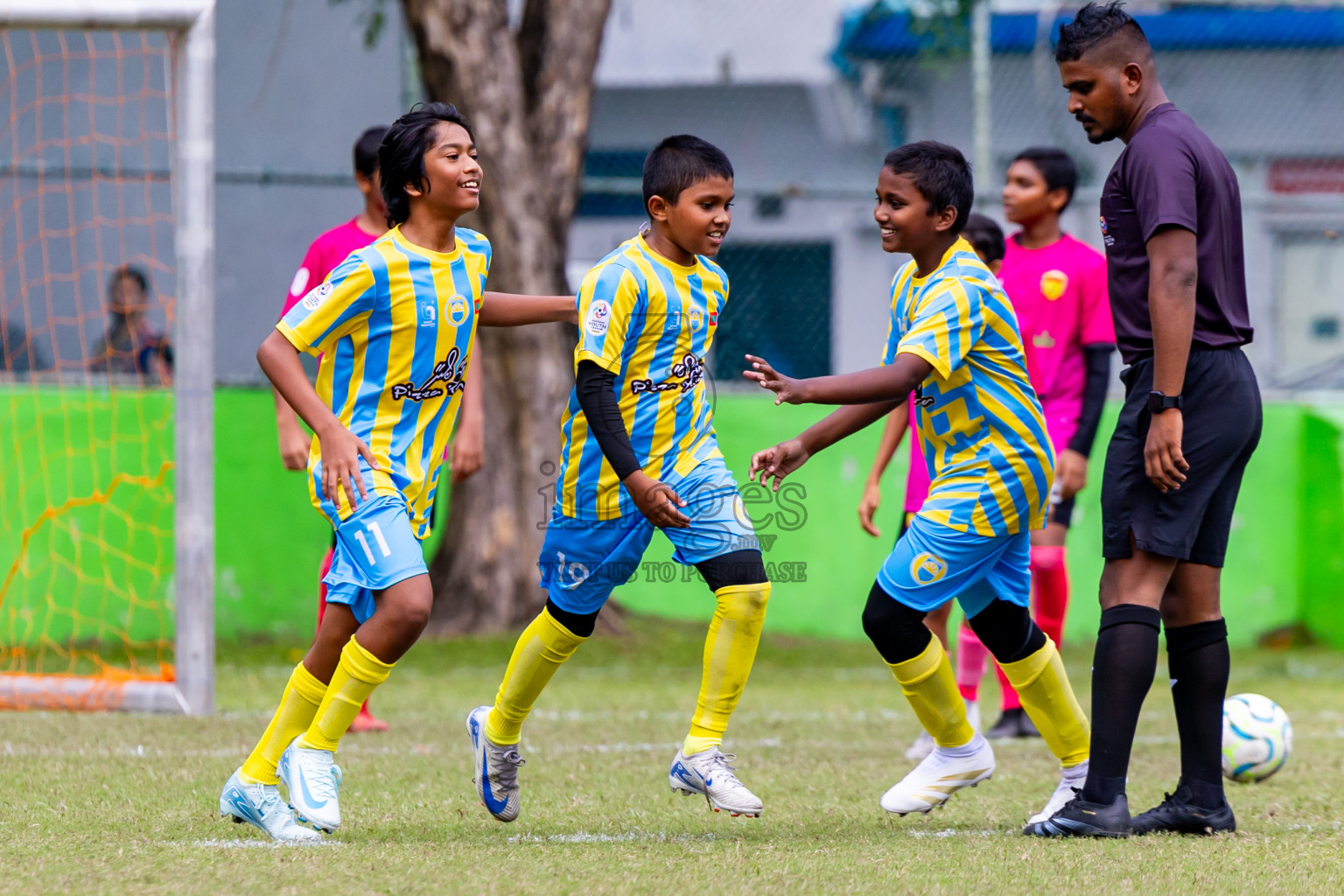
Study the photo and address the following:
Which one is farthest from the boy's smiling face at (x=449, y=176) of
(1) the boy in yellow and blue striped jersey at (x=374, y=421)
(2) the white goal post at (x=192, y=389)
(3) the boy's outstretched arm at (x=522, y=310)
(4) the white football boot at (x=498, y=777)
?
(2) the white goal post at (x=192, y=389)

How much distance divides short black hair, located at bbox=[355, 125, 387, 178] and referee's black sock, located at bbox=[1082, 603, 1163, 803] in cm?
326

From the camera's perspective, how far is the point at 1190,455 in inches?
149

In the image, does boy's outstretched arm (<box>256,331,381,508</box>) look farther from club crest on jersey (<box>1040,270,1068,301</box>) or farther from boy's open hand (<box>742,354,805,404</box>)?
club crest on jersey (<box>1040,270,1068,301</box>)

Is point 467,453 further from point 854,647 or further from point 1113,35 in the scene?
point 854,647

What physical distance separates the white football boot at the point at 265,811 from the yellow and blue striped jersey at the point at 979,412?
1.75m

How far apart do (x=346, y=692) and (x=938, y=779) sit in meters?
1.53

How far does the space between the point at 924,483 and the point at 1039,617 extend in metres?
0.75

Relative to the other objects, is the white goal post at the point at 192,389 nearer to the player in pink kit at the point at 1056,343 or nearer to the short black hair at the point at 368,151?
the short black hair at the point at 368,151

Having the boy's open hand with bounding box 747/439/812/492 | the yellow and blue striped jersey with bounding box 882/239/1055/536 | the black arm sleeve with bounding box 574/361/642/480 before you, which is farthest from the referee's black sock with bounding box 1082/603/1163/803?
the black arm sleeve with bounding box 574/361/642/480

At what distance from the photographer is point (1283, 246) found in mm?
9906

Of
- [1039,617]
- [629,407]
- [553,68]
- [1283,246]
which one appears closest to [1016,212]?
[1039,617]

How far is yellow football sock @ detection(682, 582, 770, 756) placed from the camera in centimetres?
394

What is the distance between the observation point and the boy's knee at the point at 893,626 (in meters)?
3.95

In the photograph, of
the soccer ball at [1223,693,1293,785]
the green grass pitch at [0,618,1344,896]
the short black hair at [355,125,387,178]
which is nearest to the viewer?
the green grass pitch at [0,618,1344,896]
